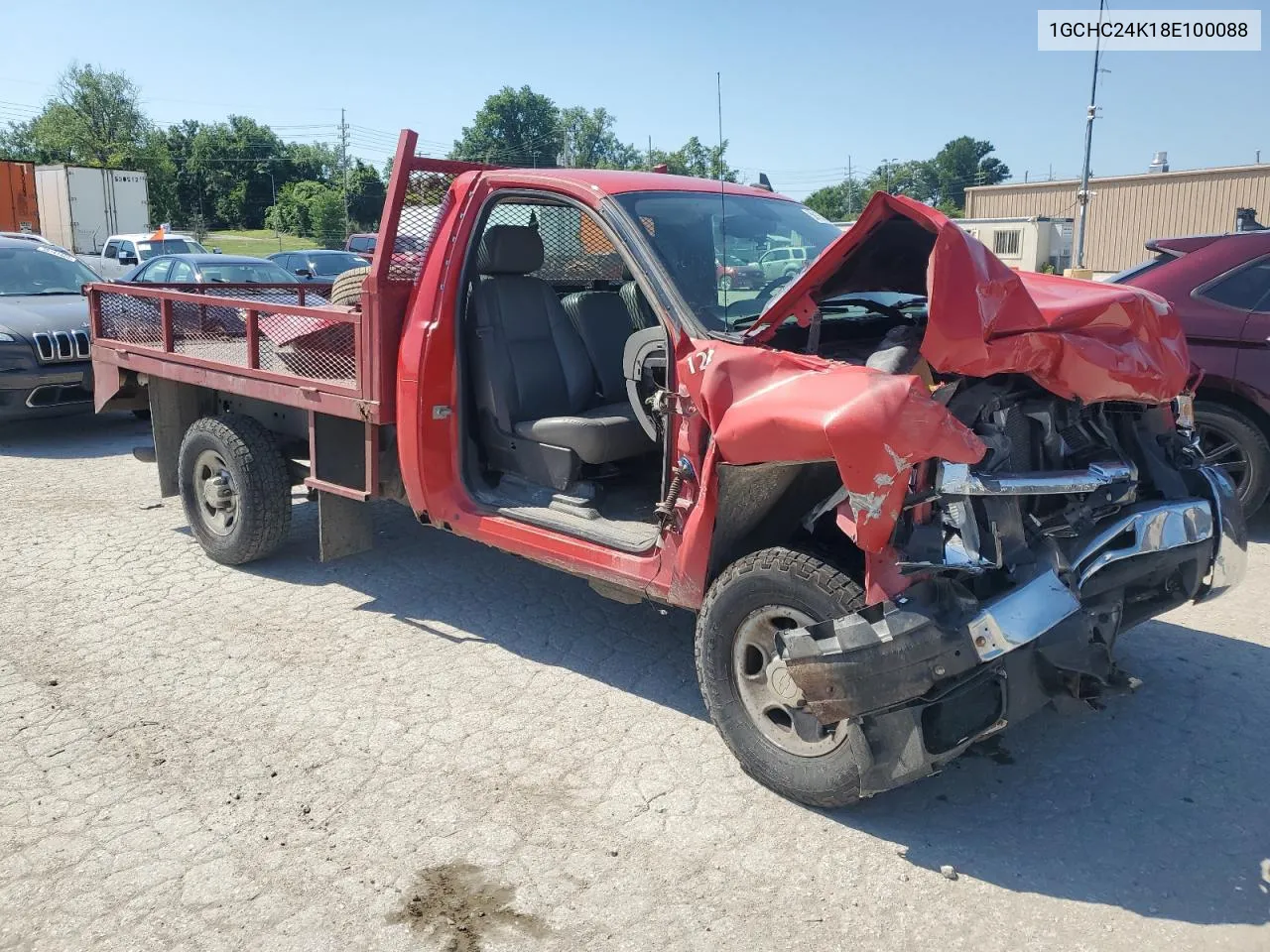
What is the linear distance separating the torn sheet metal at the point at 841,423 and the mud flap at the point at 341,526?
2.67 meters

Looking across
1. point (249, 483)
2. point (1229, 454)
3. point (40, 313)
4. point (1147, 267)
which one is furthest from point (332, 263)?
point (1229, 454)

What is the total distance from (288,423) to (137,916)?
129 inches

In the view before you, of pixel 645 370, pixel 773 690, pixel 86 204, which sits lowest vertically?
pixel 773 690

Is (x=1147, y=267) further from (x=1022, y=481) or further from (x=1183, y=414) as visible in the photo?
(x=1022, y=481)

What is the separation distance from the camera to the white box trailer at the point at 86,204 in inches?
1085

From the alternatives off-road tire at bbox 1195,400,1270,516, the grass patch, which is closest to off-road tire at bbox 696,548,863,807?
off-road tire at bbox 1195,400,1270,516

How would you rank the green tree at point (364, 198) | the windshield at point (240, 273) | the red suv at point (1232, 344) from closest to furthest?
the red suv at point (1232, 344) → the windshield at point (240, 273) → the green tree at point (364, 198)

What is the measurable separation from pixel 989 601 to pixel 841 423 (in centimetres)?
67

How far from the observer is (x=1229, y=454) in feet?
20.8

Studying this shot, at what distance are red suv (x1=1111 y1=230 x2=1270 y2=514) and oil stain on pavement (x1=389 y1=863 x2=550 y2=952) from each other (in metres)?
5.12

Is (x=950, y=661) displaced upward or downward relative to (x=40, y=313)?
downward

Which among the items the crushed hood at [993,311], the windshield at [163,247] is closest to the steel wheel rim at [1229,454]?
the crushed hood at [993,311]

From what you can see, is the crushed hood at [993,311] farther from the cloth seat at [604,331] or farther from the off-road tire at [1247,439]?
the off-road tire at [1247,439]

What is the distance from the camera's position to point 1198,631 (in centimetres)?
491
